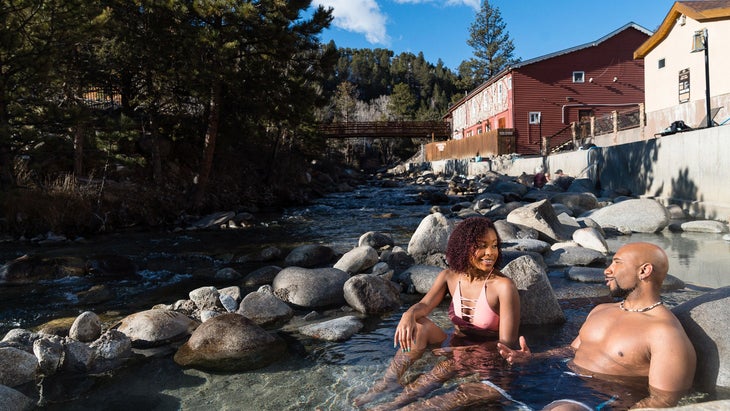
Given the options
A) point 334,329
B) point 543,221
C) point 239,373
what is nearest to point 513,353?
point 334,329

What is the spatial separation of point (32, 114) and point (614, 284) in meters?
12.0

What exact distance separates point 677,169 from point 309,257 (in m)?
8.78

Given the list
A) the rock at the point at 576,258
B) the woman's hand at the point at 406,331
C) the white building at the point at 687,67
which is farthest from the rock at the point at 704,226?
the white building at the point at 687,67

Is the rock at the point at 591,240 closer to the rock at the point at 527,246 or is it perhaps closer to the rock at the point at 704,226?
the rock at the point at 527,246

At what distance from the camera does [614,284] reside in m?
2.88

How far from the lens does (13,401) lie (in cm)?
329

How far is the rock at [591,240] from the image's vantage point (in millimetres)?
7980

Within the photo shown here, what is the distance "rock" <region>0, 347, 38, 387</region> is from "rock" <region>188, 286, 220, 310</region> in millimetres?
1921

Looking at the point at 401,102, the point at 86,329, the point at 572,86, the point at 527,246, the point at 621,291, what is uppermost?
the point at 401,102

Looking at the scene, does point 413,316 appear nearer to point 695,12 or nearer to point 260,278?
point 260,278

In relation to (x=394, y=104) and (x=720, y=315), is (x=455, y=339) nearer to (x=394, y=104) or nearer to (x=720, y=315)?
(x=720, y=315)

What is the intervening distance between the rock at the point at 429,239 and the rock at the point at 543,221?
6.64ft

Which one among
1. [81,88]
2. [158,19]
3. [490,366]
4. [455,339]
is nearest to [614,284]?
[490,366]

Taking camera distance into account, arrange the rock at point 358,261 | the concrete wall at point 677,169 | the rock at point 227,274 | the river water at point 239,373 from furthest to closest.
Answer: the concrete wall at point 677,169
the rock at point 227,274
the rock at point 358,261
the river water at point 239,373
